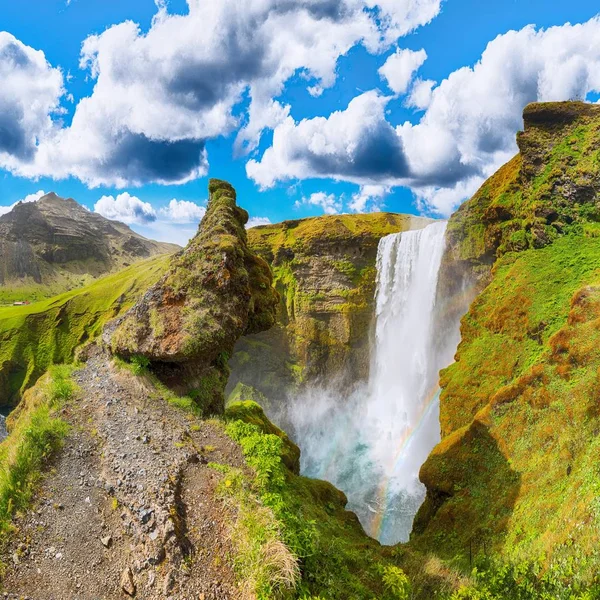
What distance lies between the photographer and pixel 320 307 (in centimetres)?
5197

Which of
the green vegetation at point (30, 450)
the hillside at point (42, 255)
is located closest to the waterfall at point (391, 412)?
the green vegetation at point (30, 450)

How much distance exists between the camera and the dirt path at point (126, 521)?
6418 millimetres

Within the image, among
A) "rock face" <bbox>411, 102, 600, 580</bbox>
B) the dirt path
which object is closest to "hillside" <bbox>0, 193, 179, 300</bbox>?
the dirt path

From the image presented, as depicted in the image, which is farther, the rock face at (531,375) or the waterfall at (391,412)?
the waterfall at (391,412)

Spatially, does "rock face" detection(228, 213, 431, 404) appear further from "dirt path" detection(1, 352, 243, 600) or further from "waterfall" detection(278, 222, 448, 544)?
"dirt path" detection(1, 352, 243, 600)

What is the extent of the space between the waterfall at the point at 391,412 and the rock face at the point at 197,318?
2021 centimetres

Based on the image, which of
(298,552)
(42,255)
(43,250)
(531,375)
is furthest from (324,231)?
(43,250)

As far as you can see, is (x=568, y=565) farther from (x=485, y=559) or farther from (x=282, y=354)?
(x=282, y=354)

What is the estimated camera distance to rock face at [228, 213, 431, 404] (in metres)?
49.7

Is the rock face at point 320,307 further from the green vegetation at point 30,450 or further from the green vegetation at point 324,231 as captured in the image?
the green vegetation at point 30,450

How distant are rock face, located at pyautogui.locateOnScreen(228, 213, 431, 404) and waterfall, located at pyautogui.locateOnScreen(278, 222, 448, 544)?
11.6 ft

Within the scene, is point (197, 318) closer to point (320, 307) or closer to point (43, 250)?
point (320, 307)

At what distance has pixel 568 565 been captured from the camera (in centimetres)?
752

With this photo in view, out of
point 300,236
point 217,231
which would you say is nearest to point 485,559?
point 217,231
